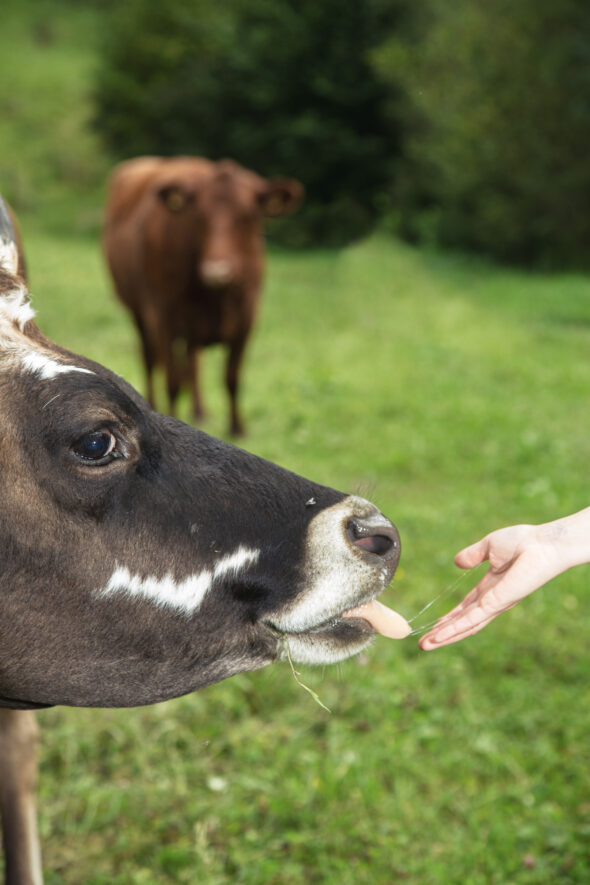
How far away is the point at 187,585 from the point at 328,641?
0.99 feet

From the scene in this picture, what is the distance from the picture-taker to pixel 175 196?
21.0ft

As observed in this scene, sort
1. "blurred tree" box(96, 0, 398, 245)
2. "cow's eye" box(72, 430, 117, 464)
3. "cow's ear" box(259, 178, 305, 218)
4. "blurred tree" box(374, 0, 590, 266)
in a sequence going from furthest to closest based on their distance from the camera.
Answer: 1. "blurred tree" box(96, 0, 398, 245)
2. "blurred tree" box(374, 0, 590, 266)
3. "cow's ear" box(259, 178, 305, 218)
4. "cow's eye" box(72, 430, 117, 464)

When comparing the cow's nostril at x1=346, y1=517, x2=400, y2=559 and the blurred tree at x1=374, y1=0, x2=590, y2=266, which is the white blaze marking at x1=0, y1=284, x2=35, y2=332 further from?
the blurred tree at x1=374, y1=0, x2=590, y2=266

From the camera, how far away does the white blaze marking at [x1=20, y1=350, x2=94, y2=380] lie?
1.72 meters

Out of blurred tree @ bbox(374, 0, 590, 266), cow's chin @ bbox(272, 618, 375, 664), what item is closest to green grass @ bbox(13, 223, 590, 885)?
cow's chin @ bbox(272, 618, 375, 664)

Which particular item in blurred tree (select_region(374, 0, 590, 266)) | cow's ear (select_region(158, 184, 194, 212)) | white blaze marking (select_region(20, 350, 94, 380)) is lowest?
white blaze marking (select_region(20, 350, 94, 380))

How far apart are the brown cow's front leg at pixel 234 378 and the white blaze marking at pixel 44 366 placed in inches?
194

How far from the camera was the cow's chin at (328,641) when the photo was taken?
1815mm

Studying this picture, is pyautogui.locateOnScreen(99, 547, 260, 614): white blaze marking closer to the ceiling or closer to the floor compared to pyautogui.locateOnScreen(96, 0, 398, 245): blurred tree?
closer to the floor

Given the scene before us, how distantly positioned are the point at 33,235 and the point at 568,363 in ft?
55.0

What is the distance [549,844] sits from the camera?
9.06ft

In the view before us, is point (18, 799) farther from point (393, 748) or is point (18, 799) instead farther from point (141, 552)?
point (393, 748)

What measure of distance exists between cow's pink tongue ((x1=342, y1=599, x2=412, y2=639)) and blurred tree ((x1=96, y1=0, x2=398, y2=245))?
65.4ft

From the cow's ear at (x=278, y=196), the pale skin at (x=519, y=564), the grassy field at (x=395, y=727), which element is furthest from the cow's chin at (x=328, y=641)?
the cow's ear at (x=278, y=196)
